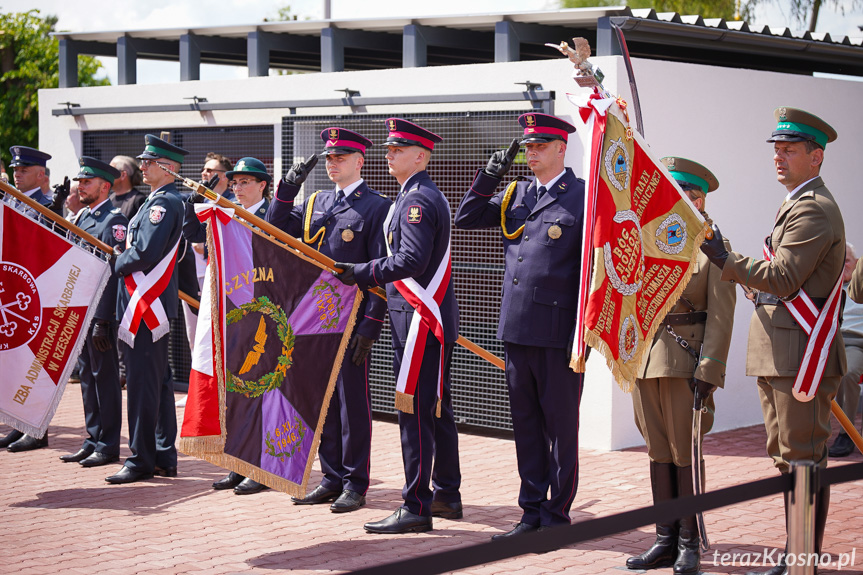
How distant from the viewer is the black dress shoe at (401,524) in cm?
580

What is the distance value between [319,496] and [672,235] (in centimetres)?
289

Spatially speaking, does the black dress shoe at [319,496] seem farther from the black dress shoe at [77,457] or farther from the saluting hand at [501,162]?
the saluting hand at [501,162]

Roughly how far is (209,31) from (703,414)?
299 inches

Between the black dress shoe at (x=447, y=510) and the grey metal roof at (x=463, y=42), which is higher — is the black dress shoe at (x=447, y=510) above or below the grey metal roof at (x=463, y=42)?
below

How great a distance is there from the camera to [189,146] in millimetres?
10805

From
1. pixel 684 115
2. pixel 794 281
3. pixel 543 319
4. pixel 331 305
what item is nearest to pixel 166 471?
pixel 331 305

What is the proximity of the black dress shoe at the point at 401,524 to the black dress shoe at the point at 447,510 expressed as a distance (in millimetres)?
273

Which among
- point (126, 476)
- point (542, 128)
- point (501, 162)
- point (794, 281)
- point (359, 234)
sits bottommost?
point (126, 476)

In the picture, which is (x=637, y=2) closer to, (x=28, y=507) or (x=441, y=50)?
(x=441, y=50)

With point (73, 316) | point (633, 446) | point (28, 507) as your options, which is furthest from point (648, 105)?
point (28, 507)

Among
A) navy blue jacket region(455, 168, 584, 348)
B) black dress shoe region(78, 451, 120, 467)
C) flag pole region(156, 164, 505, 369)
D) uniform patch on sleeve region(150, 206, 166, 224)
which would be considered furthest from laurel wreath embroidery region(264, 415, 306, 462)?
black dress shoe region(78, 451, 120, 467)

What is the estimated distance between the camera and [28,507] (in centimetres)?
645

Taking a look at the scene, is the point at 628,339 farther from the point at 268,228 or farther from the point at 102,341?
the point at 102,341

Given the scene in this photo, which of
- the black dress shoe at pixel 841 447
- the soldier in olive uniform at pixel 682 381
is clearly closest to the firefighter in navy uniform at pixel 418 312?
the soldier in olive uniform at pixel 682 381
